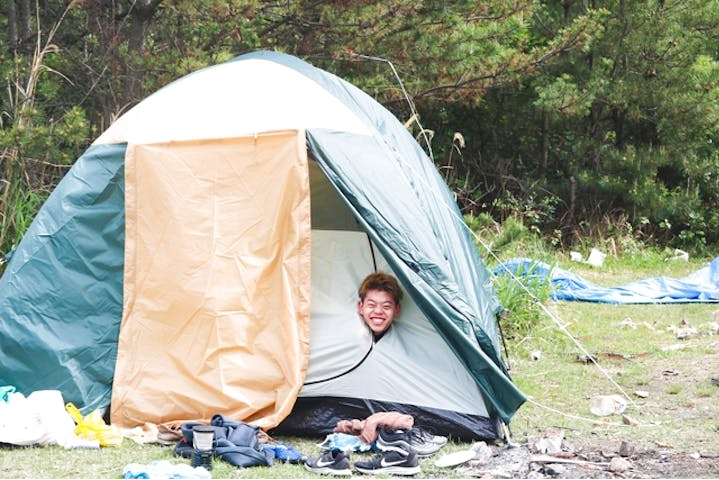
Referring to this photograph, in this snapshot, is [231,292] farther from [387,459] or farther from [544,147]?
[544,147]

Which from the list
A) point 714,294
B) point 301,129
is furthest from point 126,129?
point 714,294

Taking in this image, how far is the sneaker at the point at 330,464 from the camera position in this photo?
429cm

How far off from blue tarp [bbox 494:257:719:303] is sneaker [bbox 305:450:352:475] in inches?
187

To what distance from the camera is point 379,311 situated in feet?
16.8

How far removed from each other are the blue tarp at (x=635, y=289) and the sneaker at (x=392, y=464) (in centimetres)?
470

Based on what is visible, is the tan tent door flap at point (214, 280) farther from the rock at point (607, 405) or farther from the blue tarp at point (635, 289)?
the blue tarp at point (635, 289)

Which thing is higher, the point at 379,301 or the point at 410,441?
the point at 379,301

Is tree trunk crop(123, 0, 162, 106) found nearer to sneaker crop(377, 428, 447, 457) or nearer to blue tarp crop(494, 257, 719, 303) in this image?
blue tarp crop(494, 257, 719, 303)

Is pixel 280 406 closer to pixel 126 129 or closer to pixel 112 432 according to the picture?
pixel 112 432

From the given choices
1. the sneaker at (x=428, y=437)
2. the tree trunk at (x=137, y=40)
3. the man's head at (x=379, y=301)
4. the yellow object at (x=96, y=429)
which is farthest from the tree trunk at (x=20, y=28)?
the sneaker at (x=428, y=437)

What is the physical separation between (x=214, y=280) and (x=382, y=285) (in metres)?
0.83

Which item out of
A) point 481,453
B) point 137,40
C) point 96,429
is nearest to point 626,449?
point 481,453

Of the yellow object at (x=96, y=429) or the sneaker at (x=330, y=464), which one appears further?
the yellow object at (x=96, y=429)

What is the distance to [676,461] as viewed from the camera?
178 inches
